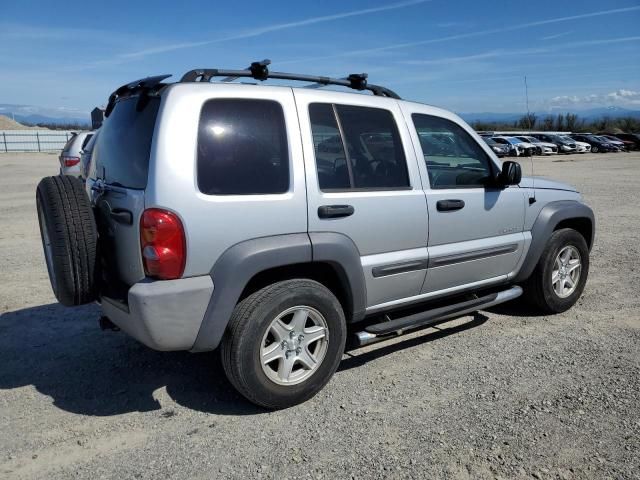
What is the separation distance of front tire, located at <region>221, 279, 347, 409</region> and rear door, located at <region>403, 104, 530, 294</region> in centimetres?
97

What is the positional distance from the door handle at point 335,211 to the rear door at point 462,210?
747mm

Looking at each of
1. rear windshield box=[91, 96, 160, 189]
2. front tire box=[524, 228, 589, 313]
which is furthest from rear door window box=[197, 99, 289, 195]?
front tire box=[524, 228, 589, 313]

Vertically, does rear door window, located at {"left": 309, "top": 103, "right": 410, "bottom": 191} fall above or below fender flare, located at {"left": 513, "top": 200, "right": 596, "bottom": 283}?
above

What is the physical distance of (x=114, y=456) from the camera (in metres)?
3.05

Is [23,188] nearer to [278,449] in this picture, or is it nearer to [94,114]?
[94,114]

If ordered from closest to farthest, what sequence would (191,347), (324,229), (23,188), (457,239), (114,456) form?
(114,456), (191,347), (324,229), (457,239), (23,188)

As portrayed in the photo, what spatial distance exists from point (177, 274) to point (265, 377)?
84 centimetres

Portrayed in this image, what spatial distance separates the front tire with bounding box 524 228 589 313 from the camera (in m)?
5.03

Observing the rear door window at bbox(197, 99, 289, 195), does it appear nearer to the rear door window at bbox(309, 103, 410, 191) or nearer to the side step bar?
the rear door window at bbox(309, 103, 410, 191)

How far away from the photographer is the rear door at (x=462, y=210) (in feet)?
13.6

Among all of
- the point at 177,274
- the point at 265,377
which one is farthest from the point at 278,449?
the point at 177,274

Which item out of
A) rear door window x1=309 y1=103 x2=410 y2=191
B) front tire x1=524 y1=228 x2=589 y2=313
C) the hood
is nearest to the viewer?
rear door window x1=309 y1=103 x2=410 y2=191

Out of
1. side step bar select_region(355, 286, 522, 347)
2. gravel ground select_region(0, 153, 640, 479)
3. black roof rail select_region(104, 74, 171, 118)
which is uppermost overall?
black roof rail select_region(104, 74, 171, 118)

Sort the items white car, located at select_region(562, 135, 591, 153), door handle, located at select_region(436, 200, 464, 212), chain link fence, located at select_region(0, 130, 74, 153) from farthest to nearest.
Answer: chain link fence, located at select_region(0, 130, 74, 153), white car, located at select_region(562, 135, 591, 153), door handle, located at select_region(436, 200, 464, 212)
